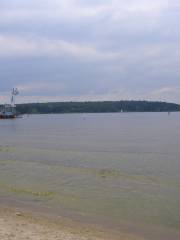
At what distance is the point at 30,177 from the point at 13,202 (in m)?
5.47

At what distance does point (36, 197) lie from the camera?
16.0 metres

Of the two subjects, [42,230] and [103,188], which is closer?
[42,230]

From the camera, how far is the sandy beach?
32.3 ft

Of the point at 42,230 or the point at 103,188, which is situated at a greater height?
Result: the point at 42,230

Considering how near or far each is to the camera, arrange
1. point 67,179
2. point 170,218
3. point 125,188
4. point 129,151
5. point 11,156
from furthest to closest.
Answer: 1. point 129,151
2. point 11,156
3. point 67,179
4. point 125,188
5. point 170,218

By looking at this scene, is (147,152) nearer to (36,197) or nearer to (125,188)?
(125,188)

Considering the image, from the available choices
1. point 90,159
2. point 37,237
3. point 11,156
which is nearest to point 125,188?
point 37,237

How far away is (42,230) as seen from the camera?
34.5 ft

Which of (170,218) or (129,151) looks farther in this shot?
(129,151)

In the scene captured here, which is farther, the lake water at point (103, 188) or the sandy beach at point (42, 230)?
the lake water at point (103, 188)

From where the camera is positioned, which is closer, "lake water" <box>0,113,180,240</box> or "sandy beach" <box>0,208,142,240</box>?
"sandy beach" <box>0,208,142,240</box>

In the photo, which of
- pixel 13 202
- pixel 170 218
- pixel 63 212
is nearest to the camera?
pixel 170 218

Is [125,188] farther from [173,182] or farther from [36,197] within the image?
[36,197]

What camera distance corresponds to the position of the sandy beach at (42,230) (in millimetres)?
9836
